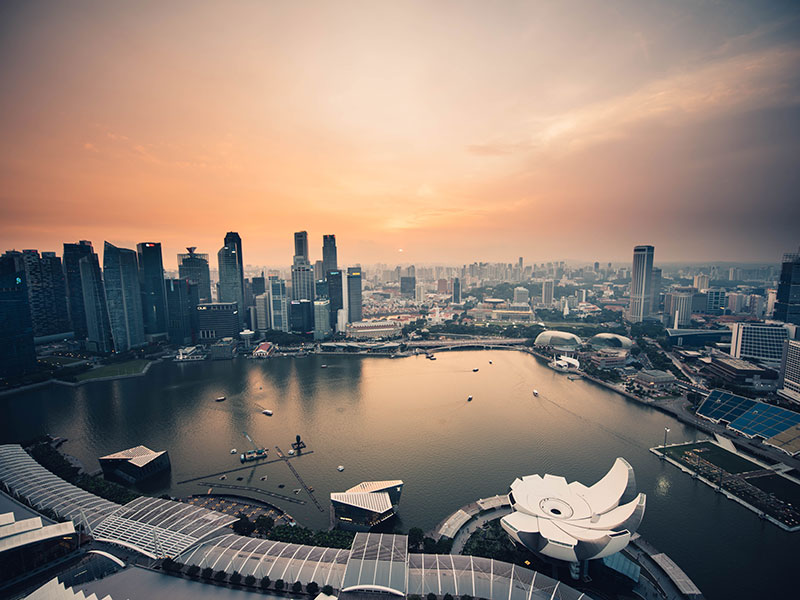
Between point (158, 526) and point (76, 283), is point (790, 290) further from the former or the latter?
point (76, 283)

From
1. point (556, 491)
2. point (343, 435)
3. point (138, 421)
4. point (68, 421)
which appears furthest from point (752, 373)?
point (68, 421)

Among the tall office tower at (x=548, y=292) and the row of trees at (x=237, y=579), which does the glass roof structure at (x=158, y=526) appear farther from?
the tall office tower at (x=548, y=292)

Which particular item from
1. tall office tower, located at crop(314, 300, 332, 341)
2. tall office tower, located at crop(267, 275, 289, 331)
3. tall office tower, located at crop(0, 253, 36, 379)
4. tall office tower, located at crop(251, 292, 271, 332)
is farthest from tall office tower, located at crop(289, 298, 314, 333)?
tall office tower, located at crop(0, 253, 36, 379)

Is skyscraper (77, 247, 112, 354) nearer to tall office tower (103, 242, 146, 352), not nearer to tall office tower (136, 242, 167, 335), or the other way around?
tall office tower (103, 242, 146, 352)

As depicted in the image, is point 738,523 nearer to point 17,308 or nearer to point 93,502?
point 93,502

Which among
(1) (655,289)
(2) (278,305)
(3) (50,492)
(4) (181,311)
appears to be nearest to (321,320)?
(2) (278,305)

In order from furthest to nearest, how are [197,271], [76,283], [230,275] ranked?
[197,271]
[230,275]
[76,283]

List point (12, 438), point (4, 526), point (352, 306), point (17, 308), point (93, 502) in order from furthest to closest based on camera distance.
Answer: point (352, 306) → point (17, 308) → point (12, 438) → point (93, 502) → point (4, 526)

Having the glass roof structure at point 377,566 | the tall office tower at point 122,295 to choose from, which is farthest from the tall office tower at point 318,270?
the glass roof structure at point 377,566
